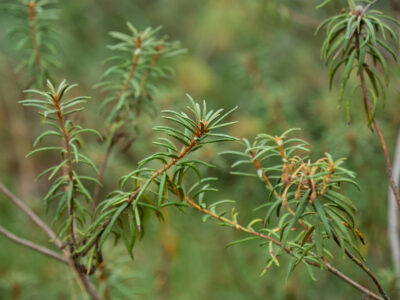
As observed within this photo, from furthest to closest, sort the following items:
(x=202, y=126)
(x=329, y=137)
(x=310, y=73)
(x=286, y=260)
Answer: (x=310, y=73)
(x=286, y=260)
(x=329, y=137)
(x=202, y=126)

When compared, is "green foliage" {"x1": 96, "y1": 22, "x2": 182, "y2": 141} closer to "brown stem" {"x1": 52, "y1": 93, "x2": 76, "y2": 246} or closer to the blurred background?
the blurred background

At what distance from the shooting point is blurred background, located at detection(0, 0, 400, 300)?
1.52 meters

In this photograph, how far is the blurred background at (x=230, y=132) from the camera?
4.99 feet

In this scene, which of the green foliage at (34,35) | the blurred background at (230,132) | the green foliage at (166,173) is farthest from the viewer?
the blurred background at (230,132)

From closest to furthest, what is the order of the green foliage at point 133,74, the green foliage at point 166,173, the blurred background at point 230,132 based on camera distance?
the green foliage at point 166,173 < the green foliage at point 133,74 < the blurred background at point 230,132

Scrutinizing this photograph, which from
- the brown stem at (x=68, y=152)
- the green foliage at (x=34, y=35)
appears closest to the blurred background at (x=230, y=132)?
the green foliage at (x=34, y=35)

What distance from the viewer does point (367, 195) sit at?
1515mm

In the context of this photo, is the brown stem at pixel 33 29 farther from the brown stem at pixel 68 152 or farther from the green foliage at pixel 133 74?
the brown stem at pixel 68 152

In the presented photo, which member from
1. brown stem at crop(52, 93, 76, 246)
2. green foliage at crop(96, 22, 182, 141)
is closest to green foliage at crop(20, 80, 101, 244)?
brown stem at crop(52, 93, 76, 246)

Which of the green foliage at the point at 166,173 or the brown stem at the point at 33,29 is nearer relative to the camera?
the green foliage at the point at 166,173

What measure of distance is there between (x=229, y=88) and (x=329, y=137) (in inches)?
54.3

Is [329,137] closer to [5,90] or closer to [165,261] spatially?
[165,261]

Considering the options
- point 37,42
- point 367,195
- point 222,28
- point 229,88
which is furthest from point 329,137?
point 222,28

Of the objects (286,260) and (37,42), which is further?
(286,260)
